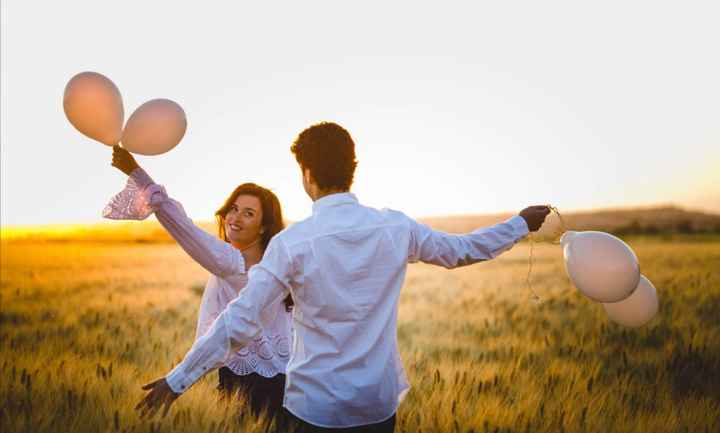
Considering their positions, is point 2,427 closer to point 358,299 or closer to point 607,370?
point 358,299

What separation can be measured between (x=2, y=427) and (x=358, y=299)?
5.83 ft

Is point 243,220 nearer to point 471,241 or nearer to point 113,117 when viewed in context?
point 113,117

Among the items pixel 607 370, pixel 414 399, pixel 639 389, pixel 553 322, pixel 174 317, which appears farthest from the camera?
pixel 174 317

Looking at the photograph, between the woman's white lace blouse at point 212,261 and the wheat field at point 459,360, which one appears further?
the wheat field at point 459,360

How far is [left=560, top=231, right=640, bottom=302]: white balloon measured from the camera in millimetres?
2678

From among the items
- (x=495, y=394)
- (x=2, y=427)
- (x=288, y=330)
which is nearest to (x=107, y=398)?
(x=2, y=427)

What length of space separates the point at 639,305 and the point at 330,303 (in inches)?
80.2

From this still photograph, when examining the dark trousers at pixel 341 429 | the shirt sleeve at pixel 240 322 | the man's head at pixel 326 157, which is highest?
the man's head at pixel 326 157

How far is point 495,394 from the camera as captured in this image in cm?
378

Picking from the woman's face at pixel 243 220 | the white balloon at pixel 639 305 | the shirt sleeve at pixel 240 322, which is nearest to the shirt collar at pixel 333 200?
the shirt sleeve at pixel 240 322

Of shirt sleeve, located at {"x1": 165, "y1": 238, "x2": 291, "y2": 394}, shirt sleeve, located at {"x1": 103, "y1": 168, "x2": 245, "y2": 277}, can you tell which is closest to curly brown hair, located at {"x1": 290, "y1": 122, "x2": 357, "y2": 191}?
shirt sleeve, located at {"x1": 165, "y1": 238, "x2": 291, "y2": 394}

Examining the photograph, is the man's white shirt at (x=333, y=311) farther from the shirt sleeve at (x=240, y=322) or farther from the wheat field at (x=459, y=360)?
the wheat field at (x=459, y=360)

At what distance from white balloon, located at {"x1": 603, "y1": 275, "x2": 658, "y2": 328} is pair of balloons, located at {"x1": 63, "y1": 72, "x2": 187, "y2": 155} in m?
2.38

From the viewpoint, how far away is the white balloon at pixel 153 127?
2703 millimetres
